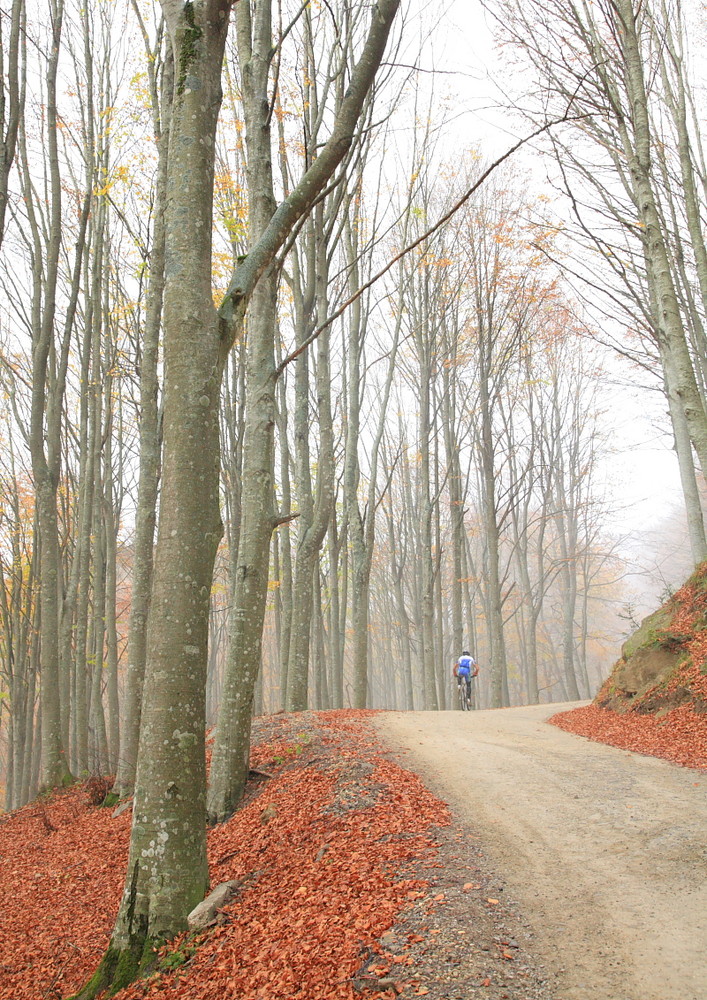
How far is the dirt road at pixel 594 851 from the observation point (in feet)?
8.50

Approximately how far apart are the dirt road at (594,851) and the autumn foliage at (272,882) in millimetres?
541

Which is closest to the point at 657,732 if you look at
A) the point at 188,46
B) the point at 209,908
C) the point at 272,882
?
the point at 272,882

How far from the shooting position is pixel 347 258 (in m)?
12.0

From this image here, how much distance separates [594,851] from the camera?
3.77 meters

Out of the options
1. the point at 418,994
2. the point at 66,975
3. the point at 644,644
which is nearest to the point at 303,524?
the point at 644,644

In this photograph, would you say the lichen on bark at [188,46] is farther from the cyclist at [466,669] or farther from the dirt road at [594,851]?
the cyclist at [466,669]

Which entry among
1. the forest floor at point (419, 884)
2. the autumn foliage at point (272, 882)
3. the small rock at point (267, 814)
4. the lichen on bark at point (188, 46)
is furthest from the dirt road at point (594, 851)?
the lichen on bark at point (188, 46)

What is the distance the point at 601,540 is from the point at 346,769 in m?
30.6

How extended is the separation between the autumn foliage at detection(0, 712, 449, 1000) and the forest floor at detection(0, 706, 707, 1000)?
2 centimetres

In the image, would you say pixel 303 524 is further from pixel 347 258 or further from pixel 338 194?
pixel 347 258

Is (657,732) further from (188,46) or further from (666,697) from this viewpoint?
(188,46)

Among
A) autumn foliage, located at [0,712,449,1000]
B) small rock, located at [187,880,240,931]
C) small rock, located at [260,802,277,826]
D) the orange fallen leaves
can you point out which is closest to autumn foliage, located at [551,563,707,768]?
the orange fallen leaves

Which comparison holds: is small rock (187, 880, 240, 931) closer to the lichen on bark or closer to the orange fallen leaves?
the orange fallen leaves

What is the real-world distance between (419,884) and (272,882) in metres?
1.14
